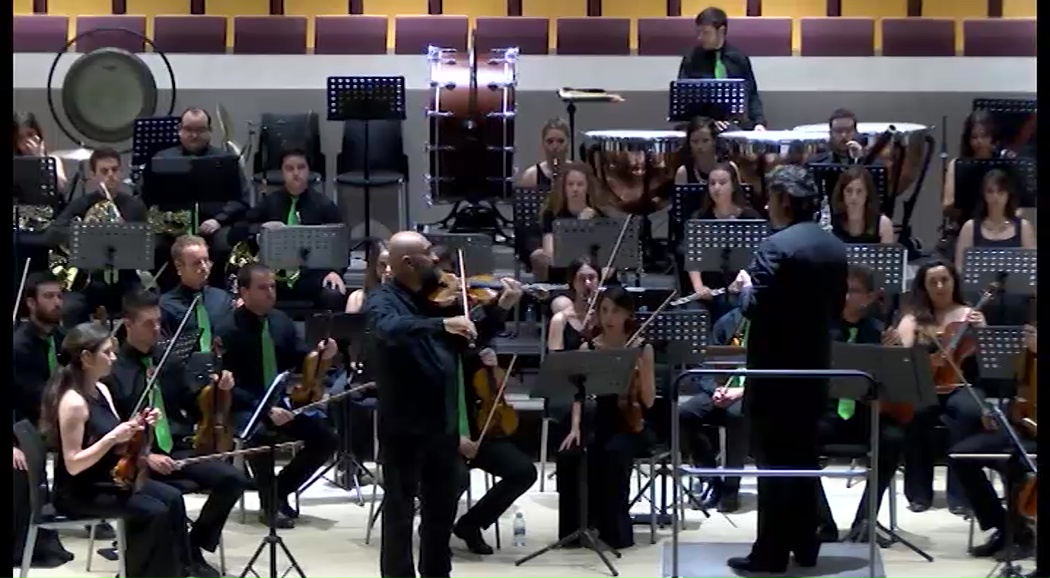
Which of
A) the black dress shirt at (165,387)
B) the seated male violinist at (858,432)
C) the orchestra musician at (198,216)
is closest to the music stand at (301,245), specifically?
the orchestra musician at (198,216)

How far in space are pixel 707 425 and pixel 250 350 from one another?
210 cm

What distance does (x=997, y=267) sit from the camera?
8523 mm

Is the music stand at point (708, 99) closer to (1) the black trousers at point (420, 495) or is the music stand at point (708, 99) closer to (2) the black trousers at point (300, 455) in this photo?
(2) the black trousers at point (300, 455)

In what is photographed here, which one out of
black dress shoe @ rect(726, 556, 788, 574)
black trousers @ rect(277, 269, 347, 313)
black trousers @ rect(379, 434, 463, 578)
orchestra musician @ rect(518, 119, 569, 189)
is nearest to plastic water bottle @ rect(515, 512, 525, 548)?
black trousers @ rect(379, 434, 463, 578)

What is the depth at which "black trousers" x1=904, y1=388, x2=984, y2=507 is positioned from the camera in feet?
25.7

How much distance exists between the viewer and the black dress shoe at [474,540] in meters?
7.70

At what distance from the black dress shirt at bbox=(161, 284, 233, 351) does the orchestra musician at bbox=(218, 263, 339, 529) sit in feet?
0.38

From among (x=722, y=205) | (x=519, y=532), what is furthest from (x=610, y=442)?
(x=722, y=205)

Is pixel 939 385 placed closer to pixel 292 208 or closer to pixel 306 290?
pixel 306 290

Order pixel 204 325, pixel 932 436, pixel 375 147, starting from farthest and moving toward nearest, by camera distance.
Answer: pixel 375 147 → pixel 932 436 → pixel 204 325

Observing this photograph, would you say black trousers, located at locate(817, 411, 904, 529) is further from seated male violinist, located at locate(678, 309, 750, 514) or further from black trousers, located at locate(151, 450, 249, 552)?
black trousers, located at locate(151, 450, 249, 552)

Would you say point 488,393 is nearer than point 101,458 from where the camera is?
No

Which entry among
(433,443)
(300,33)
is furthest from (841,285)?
(300,33)

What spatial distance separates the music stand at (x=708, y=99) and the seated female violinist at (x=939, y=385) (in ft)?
8.51
